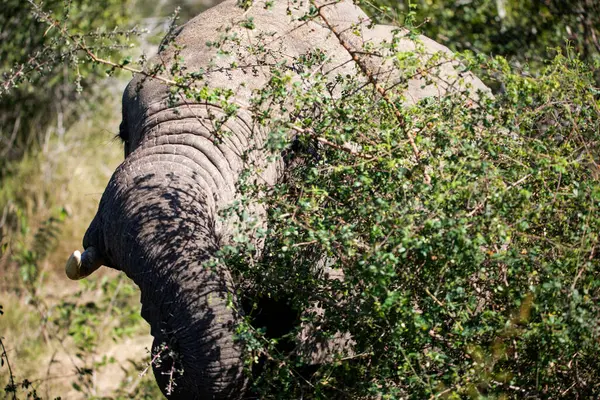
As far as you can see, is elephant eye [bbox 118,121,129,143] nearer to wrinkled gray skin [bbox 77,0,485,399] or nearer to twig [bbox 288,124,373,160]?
wrinkled gray skin [bbox 77,0,485,399]

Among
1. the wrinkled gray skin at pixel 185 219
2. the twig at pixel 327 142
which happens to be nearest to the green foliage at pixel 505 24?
the wrinkled gray skin at pixel 185 219

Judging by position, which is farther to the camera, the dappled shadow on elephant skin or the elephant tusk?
the elephant tusk

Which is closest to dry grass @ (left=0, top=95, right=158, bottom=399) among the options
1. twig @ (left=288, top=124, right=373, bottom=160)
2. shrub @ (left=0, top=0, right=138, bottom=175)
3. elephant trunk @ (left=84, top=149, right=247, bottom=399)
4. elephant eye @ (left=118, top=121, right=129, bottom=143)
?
shrub @ (left=0, top=0, right=138, bottom=175)

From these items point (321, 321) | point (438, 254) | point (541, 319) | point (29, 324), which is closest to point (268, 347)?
point (321, 321)

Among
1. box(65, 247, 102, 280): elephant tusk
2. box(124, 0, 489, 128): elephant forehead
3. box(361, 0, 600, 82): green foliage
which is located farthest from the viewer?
box(361, 0, 600, 82): green foliage

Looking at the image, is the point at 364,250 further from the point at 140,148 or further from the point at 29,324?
the point at 29,324

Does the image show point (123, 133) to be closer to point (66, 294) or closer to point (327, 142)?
point (327, 142)

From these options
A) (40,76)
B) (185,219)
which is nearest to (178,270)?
(185,219)

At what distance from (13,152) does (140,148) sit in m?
5.90

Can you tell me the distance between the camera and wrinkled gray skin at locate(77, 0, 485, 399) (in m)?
3.05

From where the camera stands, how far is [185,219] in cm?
318

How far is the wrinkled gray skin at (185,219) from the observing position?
3.05 metres

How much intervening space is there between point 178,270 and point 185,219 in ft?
0.65

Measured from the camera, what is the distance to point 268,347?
2996 mm
